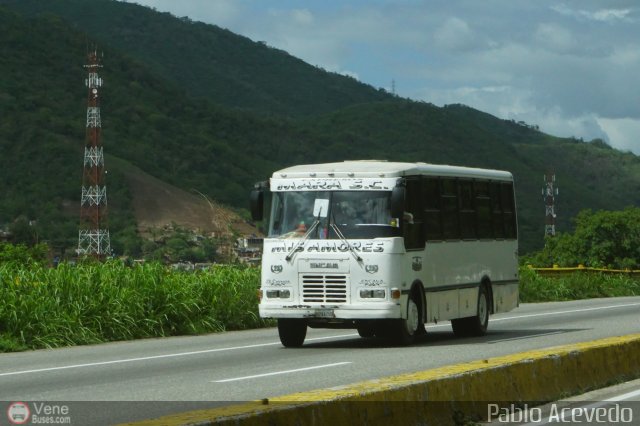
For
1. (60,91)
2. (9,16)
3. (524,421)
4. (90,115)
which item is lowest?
(524,421)

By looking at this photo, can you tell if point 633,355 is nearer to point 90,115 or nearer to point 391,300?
point 391,300

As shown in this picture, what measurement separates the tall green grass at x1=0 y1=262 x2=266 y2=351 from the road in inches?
20.8

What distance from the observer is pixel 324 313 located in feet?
62.8

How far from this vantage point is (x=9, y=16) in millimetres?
173625

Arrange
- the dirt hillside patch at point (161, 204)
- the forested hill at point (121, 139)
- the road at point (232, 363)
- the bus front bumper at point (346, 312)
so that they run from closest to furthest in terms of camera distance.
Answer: the road at point (232, 363) → the bus front bumper at point (346, 312) → the dirt hillside patch at point (161, 204) → the forested hill at point (121, 139)

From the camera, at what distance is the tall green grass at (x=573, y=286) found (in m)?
40.9

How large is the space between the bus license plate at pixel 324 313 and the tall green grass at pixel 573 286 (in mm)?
21439

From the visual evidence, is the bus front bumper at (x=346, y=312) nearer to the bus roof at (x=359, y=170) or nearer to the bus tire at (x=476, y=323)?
the bus roof at (x=359, y=170)

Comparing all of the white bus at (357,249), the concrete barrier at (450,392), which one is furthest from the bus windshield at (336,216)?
the concrete barrier at (450,392)

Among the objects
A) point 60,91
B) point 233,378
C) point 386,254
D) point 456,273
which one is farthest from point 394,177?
point 60,91

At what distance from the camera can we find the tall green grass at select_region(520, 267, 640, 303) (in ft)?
134

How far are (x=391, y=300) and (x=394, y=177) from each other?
182cm

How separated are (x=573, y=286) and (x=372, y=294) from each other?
25.9 meters

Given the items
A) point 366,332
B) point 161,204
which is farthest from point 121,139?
point 366,332
